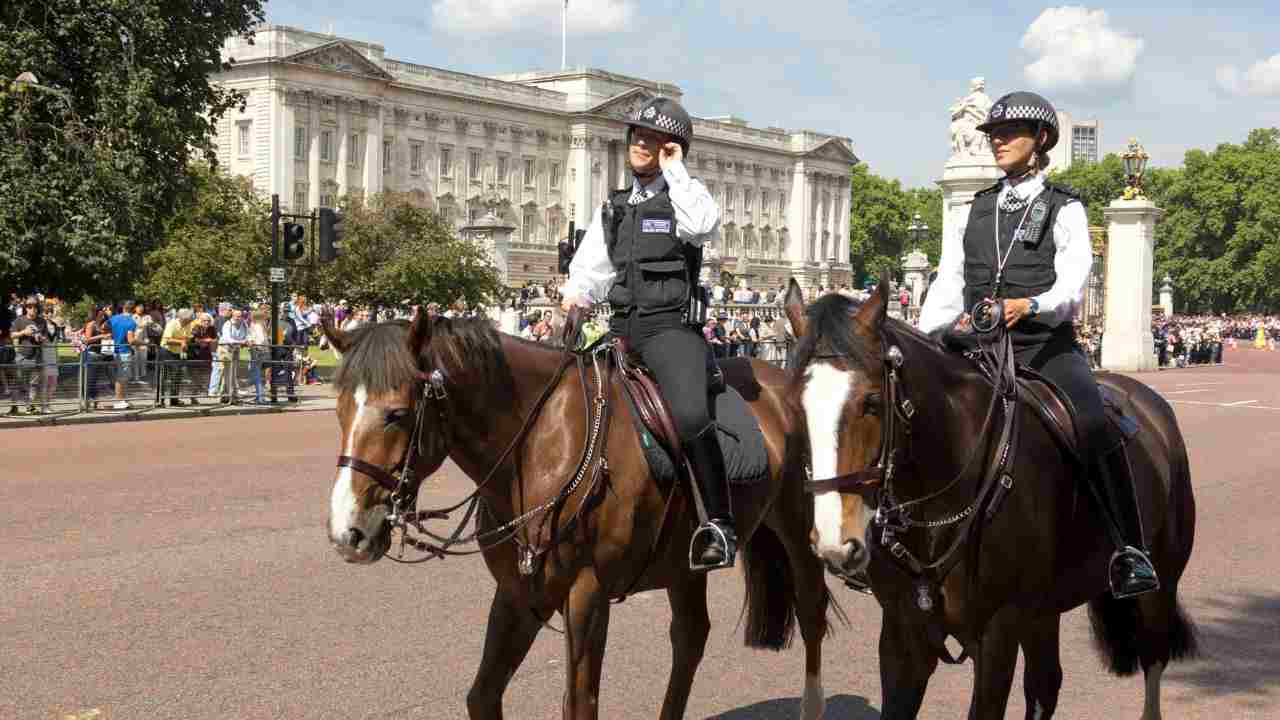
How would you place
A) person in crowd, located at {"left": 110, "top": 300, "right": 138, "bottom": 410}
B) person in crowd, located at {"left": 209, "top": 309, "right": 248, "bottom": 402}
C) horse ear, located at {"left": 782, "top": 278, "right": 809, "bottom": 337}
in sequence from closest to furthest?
horse ear, located at {"left": 782, "top": 278, "right": 809, "bottom": 337} → person in crowd, located at {"left": 110, "top": 300, "right": 138, "bottom": 410} → person in crowd, located at {"left": 209, "top": 309, "right": 248, "bottom": 402}

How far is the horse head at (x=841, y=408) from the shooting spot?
14.5 ft

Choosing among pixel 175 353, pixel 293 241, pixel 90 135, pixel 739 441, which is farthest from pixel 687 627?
pixel 90 135

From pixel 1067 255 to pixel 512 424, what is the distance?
2.14 metres

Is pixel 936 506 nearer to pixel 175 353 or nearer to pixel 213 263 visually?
pixel 175 353

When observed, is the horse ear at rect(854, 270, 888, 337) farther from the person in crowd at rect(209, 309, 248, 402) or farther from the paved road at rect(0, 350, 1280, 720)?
the person in crowd at rect(209, 309, 248, 402)

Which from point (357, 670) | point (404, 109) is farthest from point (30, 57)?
point (404, 109)

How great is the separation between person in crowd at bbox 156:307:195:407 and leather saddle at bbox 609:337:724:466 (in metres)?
18.9

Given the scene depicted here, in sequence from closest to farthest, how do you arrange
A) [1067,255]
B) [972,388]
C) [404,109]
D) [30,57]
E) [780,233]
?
[972,388] < [1067,255] < [30,57] < [404,109] < [780,233]

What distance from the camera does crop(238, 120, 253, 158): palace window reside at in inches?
3602

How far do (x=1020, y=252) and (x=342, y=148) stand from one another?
3645 inches

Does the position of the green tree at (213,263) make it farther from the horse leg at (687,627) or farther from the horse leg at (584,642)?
the horse leg at (584,642)

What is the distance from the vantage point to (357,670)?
7035 millimetres

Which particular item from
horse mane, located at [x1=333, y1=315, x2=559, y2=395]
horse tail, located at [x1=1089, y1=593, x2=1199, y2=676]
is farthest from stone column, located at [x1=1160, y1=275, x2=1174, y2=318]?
horse mane, located at [x1=333, y1=315, x2=559, y2=395]

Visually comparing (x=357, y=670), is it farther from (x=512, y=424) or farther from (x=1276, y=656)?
(x=1276, y=656)
